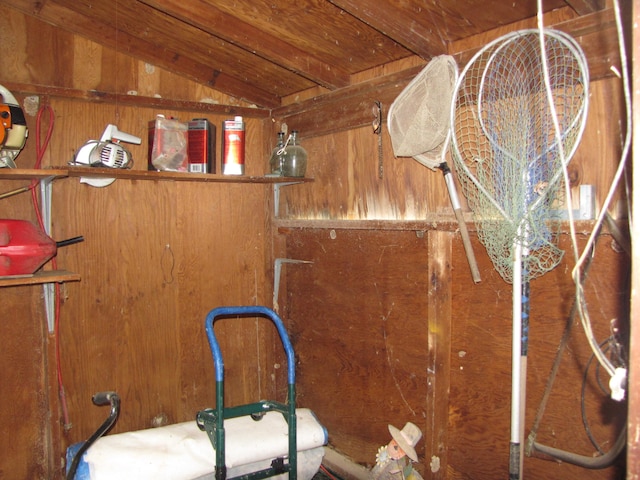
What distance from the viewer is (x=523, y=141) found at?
1.37m

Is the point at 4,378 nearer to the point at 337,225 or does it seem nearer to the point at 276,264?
the point at 276,264

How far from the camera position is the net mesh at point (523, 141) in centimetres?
132

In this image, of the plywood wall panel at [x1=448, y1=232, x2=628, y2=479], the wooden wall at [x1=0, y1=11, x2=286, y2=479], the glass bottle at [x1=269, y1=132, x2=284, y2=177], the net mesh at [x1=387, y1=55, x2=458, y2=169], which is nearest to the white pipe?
the plywood wall panel at [x1=448, y1=232, x2=628, y2=479]

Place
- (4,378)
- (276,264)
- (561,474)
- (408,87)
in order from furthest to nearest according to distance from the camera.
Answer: (276,264), (4,378), (408,87), (561,474)

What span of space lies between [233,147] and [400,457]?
A: 1487 millimetres

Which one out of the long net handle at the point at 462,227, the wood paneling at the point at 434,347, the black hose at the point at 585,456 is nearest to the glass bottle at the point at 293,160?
the wood paneling at the point at 434,347

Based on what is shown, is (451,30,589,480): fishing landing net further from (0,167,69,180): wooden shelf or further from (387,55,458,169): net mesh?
(0,167,69,180): wooden shelf

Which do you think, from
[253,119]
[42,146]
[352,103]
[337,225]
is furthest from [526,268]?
[42,146]

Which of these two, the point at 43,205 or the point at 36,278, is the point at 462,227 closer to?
the point at 36,278

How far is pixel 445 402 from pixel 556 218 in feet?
2.63

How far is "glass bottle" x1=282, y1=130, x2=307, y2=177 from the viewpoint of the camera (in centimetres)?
230

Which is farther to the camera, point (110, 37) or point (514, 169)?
point (110, 37)

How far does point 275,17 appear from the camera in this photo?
1.76 meters

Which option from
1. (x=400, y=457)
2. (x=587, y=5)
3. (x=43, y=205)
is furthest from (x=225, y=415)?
(x=587, y=5)
